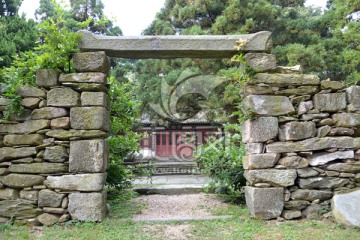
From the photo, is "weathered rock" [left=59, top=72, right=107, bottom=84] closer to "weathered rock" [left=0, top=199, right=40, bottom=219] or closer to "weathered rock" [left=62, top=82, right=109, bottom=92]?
"weathered rock" [left=62, top=82, right=109, bottom=92]

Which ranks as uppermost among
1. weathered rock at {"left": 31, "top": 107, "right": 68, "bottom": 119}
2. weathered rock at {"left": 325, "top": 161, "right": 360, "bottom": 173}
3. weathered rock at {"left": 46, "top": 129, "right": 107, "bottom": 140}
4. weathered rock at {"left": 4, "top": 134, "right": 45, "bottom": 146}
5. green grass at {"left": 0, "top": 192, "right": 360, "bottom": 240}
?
weathered rock at {"left": 31, "top": 107, "right": 68, "bottom": 119}

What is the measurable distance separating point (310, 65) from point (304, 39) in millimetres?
1703

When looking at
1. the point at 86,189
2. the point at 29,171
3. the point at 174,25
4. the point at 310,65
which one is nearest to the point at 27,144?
the point at 29,171

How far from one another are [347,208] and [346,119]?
1.30m

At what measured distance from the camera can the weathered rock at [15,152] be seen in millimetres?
4082

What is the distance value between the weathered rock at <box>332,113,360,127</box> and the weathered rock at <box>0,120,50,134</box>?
4244mm

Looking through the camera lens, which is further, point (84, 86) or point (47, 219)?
Answer: point (84, 86)

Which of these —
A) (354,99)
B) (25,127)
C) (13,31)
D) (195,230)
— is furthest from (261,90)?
(13,31)

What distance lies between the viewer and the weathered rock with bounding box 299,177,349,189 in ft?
13.9

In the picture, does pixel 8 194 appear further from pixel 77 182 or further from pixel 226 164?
pixel 226 164

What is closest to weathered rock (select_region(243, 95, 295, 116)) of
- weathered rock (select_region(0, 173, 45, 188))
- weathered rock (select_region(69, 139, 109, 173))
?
weathered rock (select_region(69, 139, 109, 173))

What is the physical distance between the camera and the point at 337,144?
4.27 metres

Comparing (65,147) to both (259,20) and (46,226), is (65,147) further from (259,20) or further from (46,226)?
(259,20)

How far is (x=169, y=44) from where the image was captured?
4406mm
